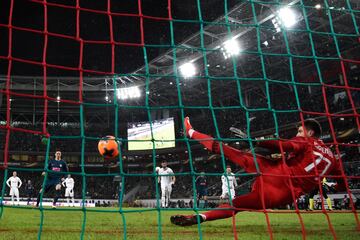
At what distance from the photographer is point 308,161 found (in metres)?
4.62

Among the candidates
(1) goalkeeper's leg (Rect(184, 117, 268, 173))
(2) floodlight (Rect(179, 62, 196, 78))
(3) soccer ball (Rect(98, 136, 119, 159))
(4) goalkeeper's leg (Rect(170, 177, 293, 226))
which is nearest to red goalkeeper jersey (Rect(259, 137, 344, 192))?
(4) goalkeeper's leg (Rect(170, 177, 293, 226))

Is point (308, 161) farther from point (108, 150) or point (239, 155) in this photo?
point (108, 150)

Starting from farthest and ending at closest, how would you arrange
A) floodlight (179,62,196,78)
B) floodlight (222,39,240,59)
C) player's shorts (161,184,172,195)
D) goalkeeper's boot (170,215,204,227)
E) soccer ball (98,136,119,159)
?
floodlight (179,62,196,78)
player's shorts (161,184,172,195)
soccer ball (98,136,119,159)
goalkeeper's boot (170,215,204,227)
floodlight (222,39,240,59)

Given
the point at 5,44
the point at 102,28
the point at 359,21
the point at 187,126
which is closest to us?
the point at 187,126

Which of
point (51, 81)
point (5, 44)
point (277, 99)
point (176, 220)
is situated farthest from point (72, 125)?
point (176, 220)

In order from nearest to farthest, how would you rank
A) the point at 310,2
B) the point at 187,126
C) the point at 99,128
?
the point at 187,126
the point at 310,2
the point at 99,128

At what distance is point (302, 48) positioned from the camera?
27188 millimetres

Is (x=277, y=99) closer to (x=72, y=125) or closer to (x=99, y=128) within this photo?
(x=99, y=128)

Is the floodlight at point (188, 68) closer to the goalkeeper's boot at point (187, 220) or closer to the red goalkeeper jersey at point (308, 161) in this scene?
the goalkeeper's boot at point (187, 220)

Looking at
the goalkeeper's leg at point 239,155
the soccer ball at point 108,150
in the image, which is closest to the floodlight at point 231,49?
the goalkeeper's leg at point 239,155

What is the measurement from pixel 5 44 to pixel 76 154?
1733cm

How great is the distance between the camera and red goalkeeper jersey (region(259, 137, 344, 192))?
15.1 feet

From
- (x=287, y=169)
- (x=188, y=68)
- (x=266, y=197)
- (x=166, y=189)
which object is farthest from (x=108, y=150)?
(x=188, y=68)

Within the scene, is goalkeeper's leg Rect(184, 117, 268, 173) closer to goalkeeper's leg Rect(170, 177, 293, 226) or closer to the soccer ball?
goalkeeper's leg Rect(170, 177, 293, 226)
